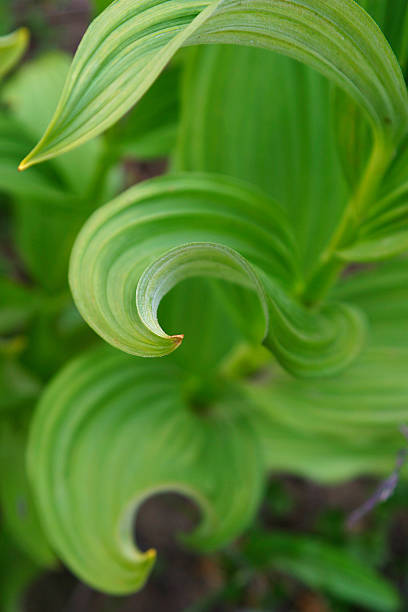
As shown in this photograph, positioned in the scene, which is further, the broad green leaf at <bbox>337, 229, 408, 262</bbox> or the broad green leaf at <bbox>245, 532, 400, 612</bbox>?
the broad green leaf at <bbox>245, 532, 400, 612</bbox>

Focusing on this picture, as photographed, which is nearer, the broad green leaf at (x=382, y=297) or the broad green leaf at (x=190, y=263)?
the broad green leaf at (x=190, y=263)

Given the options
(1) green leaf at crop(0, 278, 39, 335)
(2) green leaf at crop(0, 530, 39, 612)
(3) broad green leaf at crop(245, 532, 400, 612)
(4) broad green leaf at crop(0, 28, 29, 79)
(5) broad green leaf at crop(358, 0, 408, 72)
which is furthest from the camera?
(2) green leaf at crop(0, 530, 39, 612)

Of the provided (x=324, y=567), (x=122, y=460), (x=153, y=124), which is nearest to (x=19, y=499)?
(x=122, y=460)

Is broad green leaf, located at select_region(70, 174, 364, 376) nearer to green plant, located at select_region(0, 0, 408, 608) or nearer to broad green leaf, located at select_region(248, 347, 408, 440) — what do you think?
green plant, located at select_region(0, 0, 408, 608)

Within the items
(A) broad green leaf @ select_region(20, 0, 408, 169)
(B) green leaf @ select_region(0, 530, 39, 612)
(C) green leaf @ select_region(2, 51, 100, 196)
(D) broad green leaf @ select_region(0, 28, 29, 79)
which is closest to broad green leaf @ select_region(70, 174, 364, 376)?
(A) broad green leaf @ select_region(20, 0, 408, 169)

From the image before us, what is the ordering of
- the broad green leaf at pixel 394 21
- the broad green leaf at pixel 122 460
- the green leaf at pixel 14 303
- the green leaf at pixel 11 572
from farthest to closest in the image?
the green leaf at pixel 11 572 → the green leaf at pixel 14 303 → the broad green leaf at pixel 122 460 → the broad green leaf at pixel 394 21

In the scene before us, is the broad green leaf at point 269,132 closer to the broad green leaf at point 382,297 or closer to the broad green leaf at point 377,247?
the broad green leaf at point 382,297

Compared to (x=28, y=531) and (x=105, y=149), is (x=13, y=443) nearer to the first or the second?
(x=28, y=531)

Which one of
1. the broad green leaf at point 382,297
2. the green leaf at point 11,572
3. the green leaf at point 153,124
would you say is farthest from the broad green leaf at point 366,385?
the green leaf at point 11,572

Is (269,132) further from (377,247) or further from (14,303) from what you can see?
(14,303)
